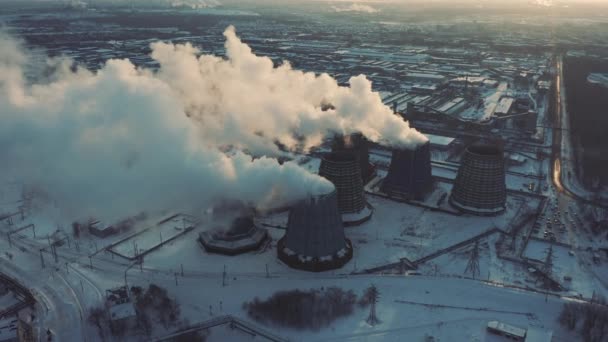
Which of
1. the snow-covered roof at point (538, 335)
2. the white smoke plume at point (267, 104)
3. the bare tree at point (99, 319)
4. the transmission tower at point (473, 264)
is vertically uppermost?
the white smoke plume at point (267, 104)

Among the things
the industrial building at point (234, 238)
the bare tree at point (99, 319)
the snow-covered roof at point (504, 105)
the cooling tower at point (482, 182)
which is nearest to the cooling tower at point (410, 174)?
the cooling tower at point (482, 182)

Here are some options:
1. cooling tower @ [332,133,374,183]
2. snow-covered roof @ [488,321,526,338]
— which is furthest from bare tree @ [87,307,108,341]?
cooling tower @ [332,133,374,183]

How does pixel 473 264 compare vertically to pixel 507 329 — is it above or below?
below

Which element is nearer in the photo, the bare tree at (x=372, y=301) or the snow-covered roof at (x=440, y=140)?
the bare tree at (x=372, y=301)

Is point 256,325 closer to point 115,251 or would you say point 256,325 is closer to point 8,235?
point 115,251

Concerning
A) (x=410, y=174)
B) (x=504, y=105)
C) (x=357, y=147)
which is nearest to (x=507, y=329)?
(x=410, y=174)

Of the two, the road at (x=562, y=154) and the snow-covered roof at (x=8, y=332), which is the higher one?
the road at (x=562, y=154)

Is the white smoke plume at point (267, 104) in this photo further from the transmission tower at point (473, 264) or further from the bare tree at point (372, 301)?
the bare tree at point (372, 301)

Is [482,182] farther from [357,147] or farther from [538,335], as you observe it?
[538,335]
